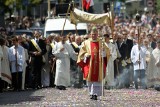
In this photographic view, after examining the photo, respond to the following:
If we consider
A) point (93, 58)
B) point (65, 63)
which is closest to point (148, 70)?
point (65, 63)

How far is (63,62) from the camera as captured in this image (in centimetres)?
2695

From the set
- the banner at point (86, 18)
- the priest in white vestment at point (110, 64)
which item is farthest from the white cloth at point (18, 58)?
the banner at point (86, 18)

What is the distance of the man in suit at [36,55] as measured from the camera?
27406 millimetres

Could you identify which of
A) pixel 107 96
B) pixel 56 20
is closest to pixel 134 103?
pixel 107 96

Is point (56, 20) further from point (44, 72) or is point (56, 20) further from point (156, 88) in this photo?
point (156, 88)

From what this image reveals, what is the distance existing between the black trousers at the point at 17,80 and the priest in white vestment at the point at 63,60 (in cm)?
128

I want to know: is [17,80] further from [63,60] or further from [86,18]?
[86,18]

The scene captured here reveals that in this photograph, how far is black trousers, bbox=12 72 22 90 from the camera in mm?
26594

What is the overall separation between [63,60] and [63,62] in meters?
0.07

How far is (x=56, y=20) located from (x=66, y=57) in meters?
6.32

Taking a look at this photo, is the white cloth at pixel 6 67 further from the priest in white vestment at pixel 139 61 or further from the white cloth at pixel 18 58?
the priest in white vestment at pixel 139 61

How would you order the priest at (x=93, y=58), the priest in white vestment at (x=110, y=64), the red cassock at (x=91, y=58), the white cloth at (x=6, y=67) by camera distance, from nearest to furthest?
1. the priest at (x=93, y=58)
2. the red cassock at (x=91, y=58)
3. the white cloth at (x=6, y=67)
4. the priest in white vestment at (x=110, y=64)

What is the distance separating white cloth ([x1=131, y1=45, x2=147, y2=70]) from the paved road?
1326mm

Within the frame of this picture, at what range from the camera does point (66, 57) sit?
27.0 metres
